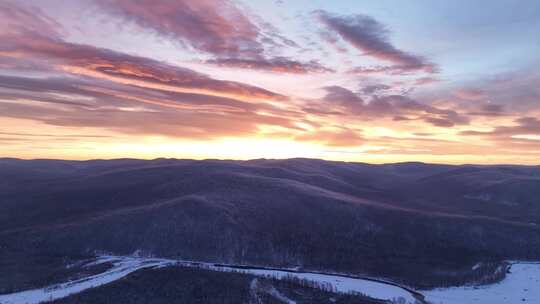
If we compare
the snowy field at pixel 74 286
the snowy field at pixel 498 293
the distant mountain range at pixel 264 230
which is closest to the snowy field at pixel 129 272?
the snowy field at pixel 74 286

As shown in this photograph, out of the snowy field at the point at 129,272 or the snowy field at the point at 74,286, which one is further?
the snowy field at the point at 129,272

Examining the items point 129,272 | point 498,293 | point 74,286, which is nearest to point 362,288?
point 498,293

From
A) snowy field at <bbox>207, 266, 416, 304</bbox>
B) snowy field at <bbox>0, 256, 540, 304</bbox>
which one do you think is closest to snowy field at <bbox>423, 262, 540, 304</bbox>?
snowy field at <bbox>0, 256, 540, 304</bbox>

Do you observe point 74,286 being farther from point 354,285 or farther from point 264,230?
point 354,285

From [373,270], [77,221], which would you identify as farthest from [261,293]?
[77,221]

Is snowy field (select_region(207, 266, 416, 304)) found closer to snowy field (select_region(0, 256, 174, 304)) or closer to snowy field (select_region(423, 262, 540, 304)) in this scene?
snowy field (select_region(423, 262, 540, 304))

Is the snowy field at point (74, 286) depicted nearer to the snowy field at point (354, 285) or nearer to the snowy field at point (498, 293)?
the snowy field at point (354, 285)

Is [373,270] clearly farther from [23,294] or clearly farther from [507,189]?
[507,189]

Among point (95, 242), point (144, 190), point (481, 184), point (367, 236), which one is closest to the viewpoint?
point (95, 242)
